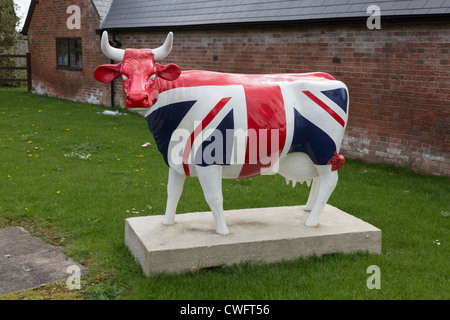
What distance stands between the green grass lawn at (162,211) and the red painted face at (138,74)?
1563mm

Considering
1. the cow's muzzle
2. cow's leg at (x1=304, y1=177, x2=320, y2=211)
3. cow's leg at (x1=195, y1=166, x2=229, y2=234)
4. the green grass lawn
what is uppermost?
the cow's muzzle

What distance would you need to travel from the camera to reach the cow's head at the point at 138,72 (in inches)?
146

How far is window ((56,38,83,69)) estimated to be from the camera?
17.1m

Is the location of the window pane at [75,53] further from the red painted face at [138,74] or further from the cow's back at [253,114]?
the red painted face at [138,74]

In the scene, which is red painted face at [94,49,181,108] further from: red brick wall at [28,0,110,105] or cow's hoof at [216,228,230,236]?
red brick wall at [28,0,110,105]

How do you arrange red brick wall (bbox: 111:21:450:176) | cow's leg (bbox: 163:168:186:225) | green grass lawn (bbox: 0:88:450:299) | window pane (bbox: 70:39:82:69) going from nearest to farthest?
green grass lawn (bbox: 0:88:450:299) → cow's leg (bbox: 163:168:186:225) → red brick wall (bbox: 111:21:450:176) → window pane (bbox: 70:39:82:69)

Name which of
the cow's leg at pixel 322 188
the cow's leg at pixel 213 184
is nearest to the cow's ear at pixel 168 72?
the cow's leg at pixel 213 184

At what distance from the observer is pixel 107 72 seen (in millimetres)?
3881

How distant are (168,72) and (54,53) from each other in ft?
52.2

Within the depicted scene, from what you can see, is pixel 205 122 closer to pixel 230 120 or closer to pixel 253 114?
pixel 230 120

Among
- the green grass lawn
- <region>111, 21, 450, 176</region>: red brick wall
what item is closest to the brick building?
<region>111, 21, 450, 176</region>: red brick wall

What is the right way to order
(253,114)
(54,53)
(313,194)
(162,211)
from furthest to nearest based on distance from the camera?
(54,53)
(162,211)
(313,194)
(253,114)

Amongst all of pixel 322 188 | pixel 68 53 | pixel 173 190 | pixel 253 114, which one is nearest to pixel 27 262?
pixel 173 190

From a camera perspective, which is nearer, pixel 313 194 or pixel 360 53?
pixel 313 194
